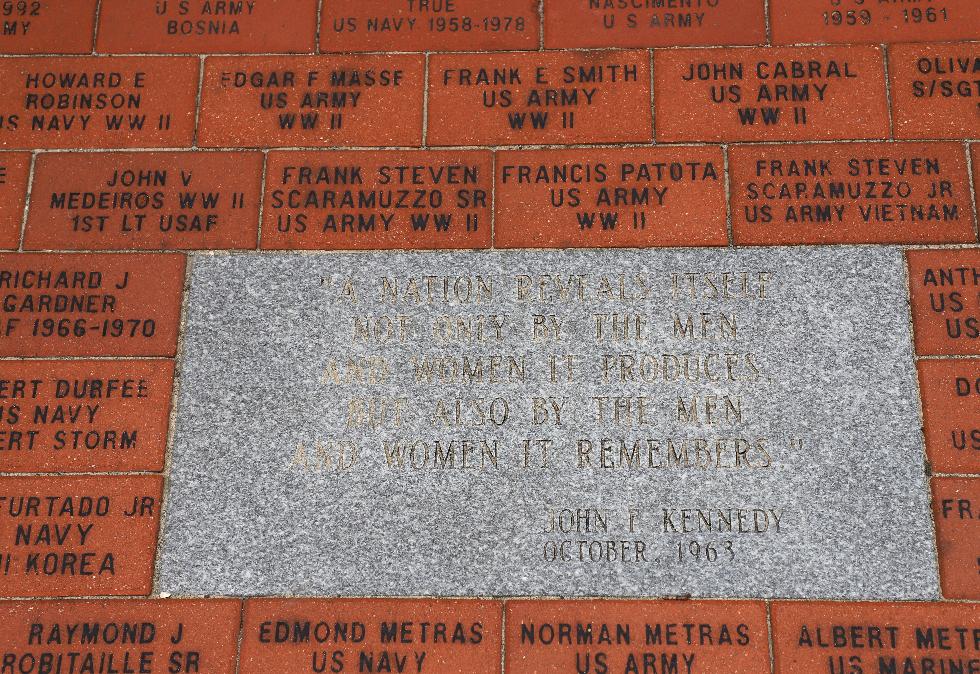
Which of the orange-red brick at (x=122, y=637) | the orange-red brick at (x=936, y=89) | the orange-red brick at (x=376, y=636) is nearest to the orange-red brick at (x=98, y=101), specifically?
the orange-red brick at (x=122, y=637)

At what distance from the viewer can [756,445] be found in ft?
10.7

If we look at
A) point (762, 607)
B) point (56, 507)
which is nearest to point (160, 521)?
point (56, 507)

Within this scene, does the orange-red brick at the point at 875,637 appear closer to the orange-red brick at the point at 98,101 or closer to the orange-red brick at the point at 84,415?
the orange-red brick at the point at 84,415

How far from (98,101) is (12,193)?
56 centimetres

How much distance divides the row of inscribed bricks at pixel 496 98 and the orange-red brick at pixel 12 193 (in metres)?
0.08

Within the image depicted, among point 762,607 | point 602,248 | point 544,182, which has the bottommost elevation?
point 762,607

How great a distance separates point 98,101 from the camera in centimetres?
380

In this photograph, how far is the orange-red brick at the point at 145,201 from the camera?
11.8ft

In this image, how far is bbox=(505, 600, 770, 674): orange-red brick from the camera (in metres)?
3.09

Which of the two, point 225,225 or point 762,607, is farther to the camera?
point 225,225

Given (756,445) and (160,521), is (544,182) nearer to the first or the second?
(756,445)

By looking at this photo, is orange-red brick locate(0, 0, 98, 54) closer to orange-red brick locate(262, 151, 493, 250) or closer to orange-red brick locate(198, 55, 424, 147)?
orange-red brick locate(198, 55, 424, 147)

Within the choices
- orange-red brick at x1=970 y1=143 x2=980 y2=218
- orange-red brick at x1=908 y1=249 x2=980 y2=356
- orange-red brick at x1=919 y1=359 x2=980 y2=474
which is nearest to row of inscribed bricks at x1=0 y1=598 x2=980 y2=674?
orange-red brick at x1=919 y1=359 x2=980 y2=474

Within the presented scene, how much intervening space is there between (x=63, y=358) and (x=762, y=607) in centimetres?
295
